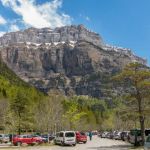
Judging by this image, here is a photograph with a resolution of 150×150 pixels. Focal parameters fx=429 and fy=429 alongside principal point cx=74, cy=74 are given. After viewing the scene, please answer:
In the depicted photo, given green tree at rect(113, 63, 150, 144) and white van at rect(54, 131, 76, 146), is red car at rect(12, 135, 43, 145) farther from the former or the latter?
green tree at rect(113, 63, 150, 144)

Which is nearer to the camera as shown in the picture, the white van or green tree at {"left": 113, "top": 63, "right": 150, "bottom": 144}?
green tree at {"left": 113, "top": 63, "right": 150, "bottom": 144}

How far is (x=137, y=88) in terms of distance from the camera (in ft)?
169

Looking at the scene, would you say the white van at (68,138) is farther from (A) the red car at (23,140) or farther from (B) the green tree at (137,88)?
(B) the green tree at (137,88)

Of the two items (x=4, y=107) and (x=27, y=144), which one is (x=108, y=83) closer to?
(x=27, y=144)

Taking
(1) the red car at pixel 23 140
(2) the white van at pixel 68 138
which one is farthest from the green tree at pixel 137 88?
(1) the red car at pixel 23 140

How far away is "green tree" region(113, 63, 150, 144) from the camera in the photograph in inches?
2007

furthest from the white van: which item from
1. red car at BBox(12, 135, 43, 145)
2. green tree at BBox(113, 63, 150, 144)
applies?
green tree at BBox(113, 63, 150, 144)

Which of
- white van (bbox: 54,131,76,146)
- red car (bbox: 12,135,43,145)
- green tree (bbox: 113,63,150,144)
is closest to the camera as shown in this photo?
green tree (bbox: 113,63,150,144)

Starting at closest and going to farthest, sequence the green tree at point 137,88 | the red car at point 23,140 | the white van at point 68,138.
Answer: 1. the green tree at point 137,88
2. the white van at point 68,138
3. the red car at point 23,140

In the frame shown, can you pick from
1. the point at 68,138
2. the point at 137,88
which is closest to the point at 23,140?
the point at 68,138

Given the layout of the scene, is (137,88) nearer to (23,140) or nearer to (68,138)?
(68,138)

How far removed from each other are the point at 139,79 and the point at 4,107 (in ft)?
186

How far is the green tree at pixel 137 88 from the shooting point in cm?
5097

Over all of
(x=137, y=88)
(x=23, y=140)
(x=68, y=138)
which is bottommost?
(x=23, y=140)
